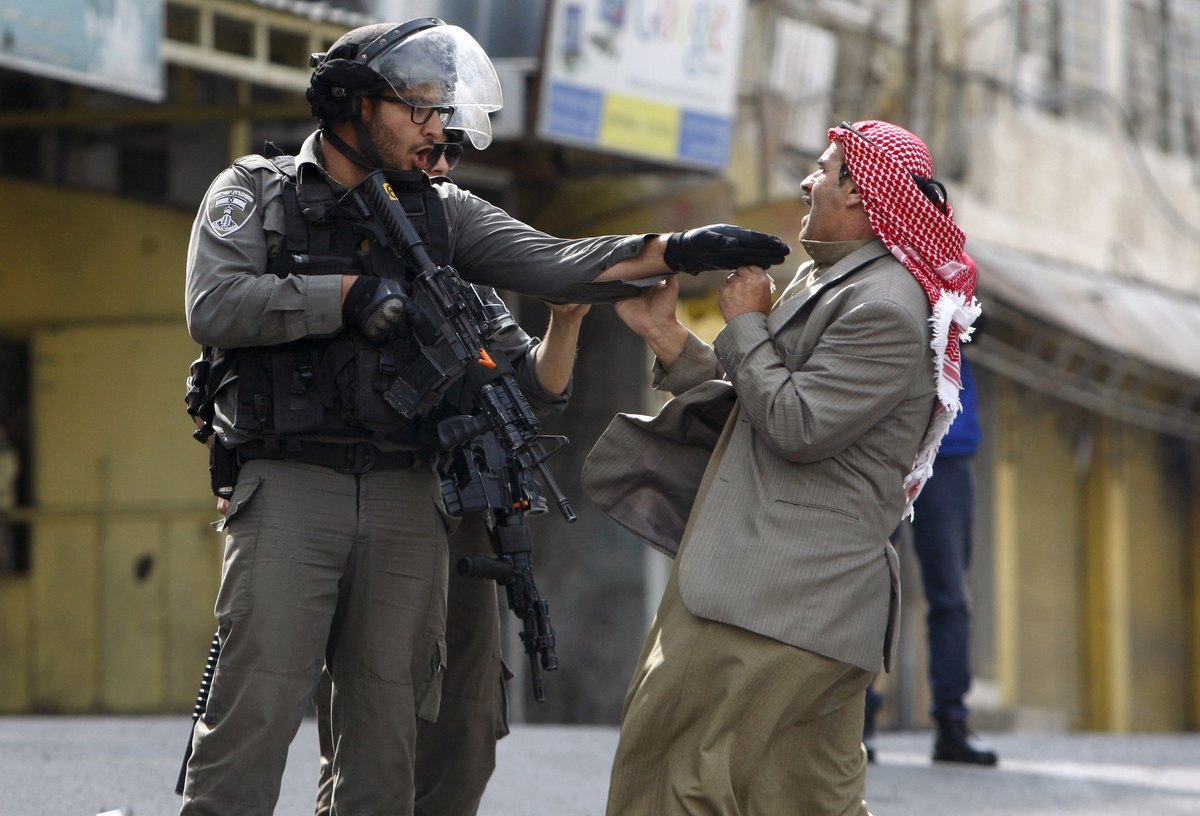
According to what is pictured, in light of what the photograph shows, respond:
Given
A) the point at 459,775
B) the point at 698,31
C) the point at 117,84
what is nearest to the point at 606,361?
the point at 698,31

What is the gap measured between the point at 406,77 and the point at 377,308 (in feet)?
1.65

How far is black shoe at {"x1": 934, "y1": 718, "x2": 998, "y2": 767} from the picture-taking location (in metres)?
7.17

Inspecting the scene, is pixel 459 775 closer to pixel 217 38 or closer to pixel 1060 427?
pixel 217 38

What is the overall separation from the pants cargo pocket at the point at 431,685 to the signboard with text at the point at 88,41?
15.9ft

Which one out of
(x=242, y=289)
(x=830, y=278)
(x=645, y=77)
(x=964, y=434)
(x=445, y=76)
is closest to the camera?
(x=242, y=289)

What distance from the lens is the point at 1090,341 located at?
13.9 metres

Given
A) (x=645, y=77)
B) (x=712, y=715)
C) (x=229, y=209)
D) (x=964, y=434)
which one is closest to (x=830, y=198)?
(x=712, y=715)

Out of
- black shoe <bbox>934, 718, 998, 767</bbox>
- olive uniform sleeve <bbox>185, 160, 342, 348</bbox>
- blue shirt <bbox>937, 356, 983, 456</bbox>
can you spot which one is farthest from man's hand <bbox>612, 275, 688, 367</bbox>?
black shoe <bbox>934, 718, 998, 767</bbox>

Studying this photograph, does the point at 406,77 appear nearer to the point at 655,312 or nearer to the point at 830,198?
the point at 655,312

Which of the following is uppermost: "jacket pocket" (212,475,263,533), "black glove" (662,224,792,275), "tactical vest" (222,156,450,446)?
"black glove" (662,224,792,275)

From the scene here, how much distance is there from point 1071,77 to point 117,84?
1036cm

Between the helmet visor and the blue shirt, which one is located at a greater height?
the helmet visor

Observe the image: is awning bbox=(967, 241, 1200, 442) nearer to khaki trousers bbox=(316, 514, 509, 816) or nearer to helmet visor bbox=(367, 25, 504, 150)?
khaki trousers bbox=(316, 514, 509, 816)

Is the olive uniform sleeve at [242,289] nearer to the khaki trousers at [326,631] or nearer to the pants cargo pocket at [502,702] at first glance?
the khaki trousers at [326,631]
